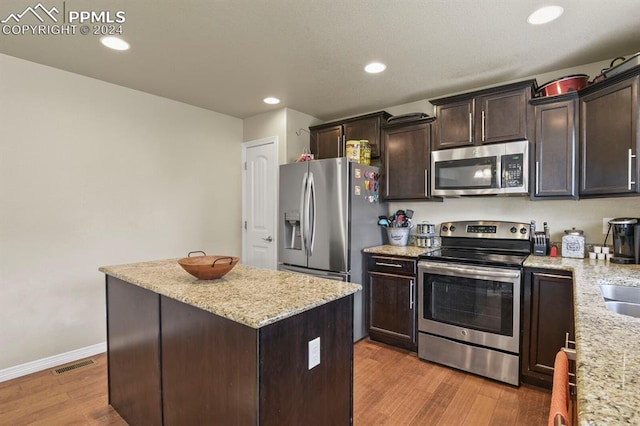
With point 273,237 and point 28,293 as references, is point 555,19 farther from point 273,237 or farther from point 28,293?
point 28,293

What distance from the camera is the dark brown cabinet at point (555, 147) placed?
246 centimetres

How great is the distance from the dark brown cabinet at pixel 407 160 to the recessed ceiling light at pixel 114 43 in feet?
7.85

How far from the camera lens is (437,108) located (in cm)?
312

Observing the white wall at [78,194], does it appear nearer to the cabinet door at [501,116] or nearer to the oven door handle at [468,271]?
the oven door handle at [468,271]

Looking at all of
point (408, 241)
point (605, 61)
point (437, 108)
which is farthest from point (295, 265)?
point (605, 61)

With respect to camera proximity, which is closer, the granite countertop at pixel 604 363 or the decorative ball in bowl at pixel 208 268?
the granite countertop at pixel 604 363

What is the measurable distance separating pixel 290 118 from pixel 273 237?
140cm

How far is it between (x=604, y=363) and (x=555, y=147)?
2.20m

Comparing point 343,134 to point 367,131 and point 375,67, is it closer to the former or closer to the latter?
point 367,131

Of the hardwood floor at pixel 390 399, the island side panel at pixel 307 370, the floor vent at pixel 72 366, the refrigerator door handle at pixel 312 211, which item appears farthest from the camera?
the refrigerator door handle at pixel 312 211

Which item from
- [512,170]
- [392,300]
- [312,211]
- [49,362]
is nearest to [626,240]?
[512,170]

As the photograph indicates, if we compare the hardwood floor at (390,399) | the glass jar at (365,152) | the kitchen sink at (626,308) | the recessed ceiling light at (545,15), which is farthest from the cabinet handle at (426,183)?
the kitchen sink at (626,308)
